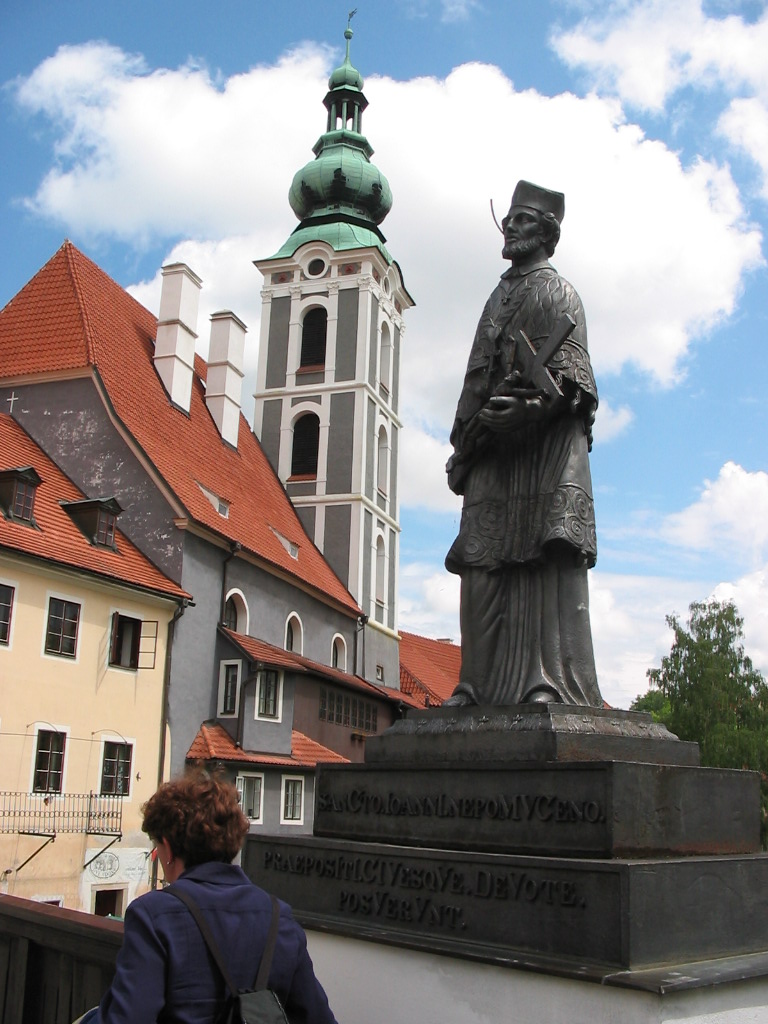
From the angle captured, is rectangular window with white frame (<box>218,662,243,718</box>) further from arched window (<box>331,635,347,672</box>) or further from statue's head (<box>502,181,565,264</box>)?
statue's head (<box>502,181,565,264</box>)

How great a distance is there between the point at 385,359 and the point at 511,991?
106 feet

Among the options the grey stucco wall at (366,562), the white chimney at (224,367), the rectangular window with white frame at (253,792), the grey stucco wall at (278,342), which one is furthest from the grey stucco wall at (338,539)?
the rectangular window with white frame at (253,792)

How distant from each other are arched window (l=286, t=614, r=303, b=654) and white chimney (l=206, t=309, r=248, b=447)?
5.75 meters

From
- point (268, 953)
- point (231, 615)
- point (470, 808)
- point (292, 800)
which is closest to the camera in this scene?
point (268, 953)

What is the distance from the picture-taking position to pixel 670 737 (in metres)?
4.62

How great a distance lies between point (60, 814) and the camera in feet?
55.1

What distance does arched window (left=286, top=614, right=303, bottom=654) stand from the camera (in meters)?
26.4

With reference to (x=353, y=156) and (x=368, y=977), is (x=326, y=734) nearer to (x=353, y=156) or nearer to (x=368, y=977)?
(x=368, y=977)

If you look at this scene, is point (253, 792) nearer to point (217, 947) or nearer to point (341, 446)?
point (341, 446)

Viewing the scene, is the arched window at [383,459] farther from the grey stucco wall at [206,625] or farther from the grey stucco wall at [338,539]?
the grey stucco wall at [206,625]

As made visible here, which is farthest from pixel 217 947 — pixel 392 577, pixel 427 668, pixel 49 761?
pixel 427 668

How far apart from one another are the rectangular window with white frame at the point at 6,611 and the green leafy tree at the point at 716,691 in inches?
862

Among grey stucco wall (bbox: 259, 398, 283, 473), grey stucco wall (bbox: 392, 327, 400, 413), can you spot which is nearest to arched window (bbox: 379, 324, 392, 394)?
grey stucco wall (bbox: 392, 327, 400, 413)

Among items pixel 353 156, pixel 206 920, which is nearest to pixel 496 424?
pixel 206 920
